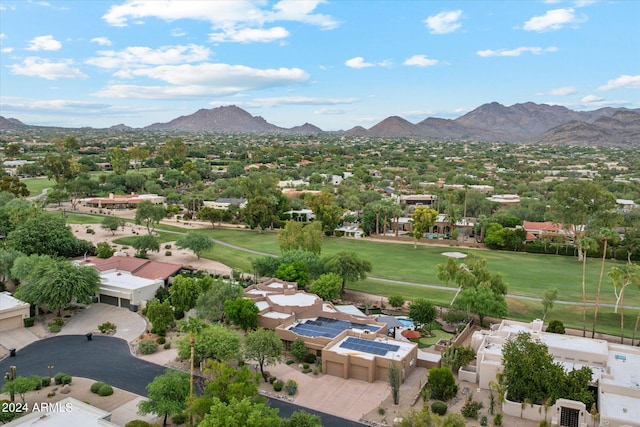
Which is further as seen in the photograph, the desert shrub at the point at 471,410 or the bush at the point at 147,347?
the bush at the point at 147,347

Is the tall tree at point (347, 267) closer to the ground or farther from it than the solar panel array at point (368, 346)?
farther from it

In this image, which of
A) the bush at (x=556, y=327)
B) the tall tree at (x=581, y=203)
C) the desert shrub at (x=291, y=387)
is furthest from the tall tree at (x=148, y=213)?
the bush at (x=556, y=327)

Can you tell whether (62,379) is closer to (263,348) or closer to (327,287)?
(263,348)

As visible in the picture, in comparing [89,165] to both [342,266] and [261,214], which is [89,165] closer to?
[261,214]

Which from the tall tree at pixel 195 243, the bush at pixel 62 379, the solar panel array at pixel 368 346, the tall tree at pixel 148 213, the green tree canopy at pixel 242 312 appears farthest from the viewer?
the tall tree at pixel 148 213

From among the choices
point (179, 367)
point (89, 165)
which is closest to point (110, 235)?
point (179, 367)

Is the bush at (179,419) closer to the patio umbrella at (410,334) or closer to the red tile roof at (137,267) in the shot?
the patio umbrella at (410,334)

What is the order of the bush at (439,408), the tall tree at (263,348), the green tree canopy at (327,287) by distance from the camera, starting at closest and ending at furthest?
the bush at (439,408)
the tall tree at (263,348)
the green tree canopy at (327,287)
